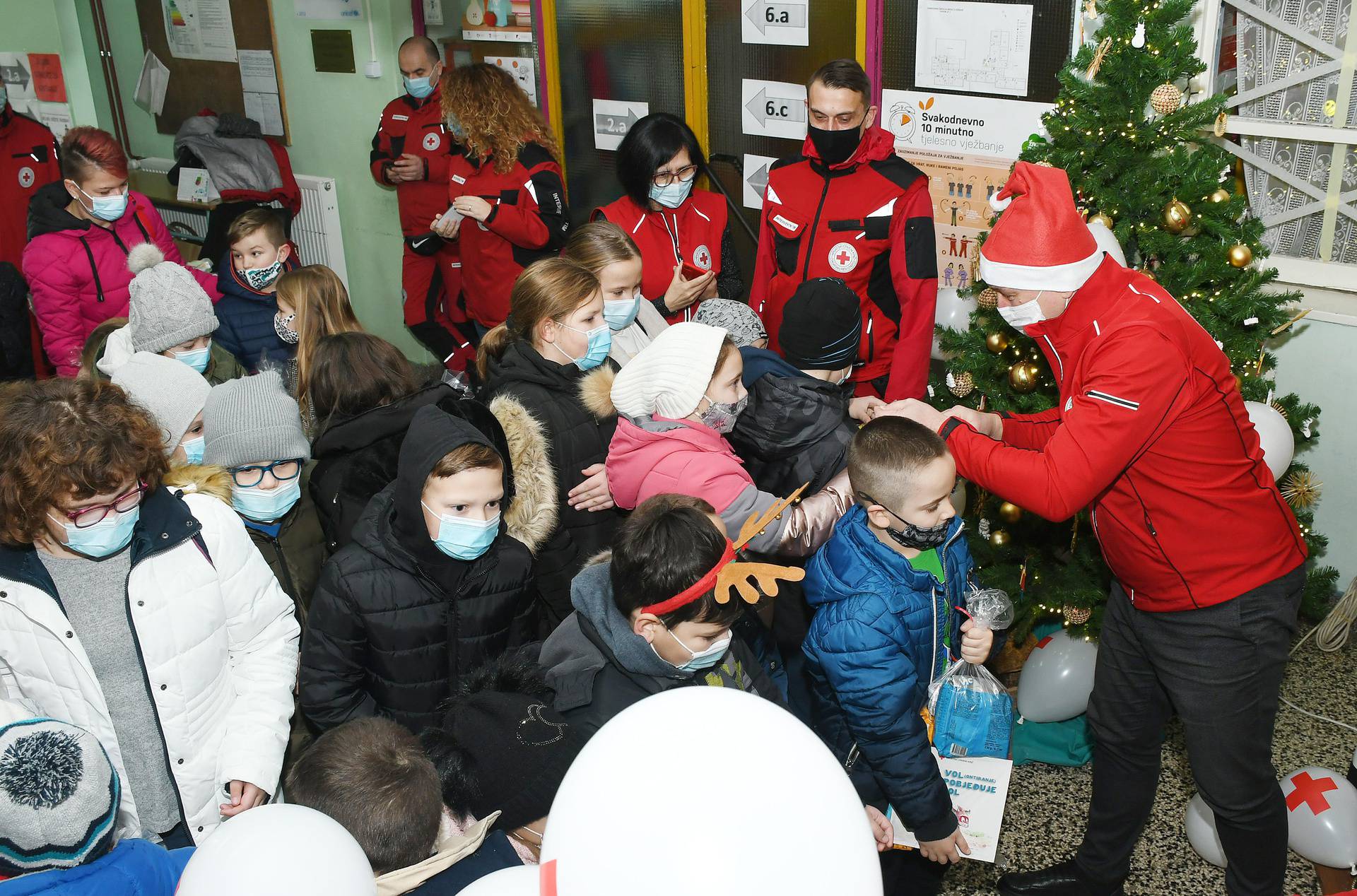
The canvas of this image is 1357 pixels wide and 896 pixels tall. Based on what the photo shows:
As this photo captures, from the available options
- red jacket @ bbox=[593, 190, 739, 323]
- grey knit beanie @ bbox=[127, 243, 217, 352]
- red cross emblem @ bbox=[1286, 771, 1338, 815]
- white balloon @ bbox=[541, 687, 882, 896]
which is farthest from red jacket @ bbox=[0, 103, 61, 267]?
red cross emblem @ bbox=[1286, 771, 1338, 815]

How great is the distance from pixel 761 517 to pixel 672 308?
234cm

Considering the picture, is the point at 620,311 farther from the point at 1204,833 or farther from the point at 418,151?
the point at 418,151

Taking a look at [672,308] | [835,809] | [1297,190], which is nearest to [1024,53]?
[1297,190]

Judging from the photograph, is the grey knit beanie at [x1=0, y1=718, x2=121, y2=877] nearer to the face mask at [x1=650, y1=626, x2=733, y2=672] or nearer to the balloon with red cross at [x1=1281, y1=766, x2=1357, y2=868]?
the face mask at [x1=650, y1=626, x2=733, y2=672]

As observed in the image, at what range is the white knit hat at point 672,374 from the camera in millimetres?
2795

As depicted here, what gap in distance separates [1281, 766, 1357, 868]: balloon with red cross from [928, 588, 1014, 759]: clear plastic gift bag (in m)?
1.01

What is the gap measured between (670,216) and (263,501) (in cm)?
227

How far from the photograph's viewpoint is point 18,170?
6121mm

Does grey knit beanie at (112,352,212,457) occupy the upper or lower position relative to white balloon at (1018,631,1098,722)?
upper

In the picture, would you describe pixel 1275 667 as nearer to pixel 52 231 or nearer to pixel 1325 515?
pixel 1325 515

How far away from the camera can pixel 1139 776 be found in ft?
9.40

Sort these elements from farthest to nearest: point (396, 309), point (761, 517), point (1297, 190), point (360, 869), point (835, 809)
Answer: point (396, 309)
point (1297, 190)
point (761, 517)
point (360, 869)
point (835, 809)

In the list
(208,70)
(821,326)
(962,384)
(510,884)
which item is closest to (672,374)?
(821,326)

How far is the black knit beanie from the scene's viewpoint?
9.85ft
